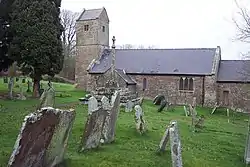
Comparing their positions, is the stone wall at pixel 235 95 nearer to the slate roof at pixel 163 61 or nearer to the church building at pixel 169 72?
the church building at pixel 169 72

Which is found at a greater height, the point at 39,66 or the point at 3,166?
the point at 39,66

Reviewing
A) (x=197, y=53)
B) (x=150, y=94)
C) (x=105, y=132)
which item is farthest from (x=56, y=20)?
(x=105, y=132)

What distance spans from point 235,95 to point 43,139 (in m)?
31.4

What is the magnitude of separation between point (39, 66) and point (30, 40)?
2.34 metres

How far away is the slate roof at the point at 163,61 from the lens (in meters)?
36.2

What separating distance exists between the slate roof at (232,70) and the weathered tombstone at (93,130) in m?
27.7

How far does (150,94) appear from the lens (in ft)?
125

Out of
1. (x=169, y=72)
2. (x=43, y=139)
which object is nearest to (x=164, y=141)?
(x=43, y=139)

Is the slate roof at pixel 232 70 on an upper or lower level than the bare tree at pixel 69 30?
lower

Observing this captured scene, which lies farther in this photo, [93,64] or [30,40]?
[93,64]

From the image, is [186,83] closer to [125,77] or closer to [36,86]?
[125,77]

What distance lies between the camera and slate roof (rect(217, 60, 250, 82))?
34.3 meters

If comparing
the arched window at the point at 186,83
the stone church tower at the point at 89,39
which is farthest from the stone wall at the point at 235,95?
the stone church tower at the point at 89,39

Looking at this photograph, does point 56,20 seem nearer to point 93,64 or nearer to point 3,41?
point 3,41
